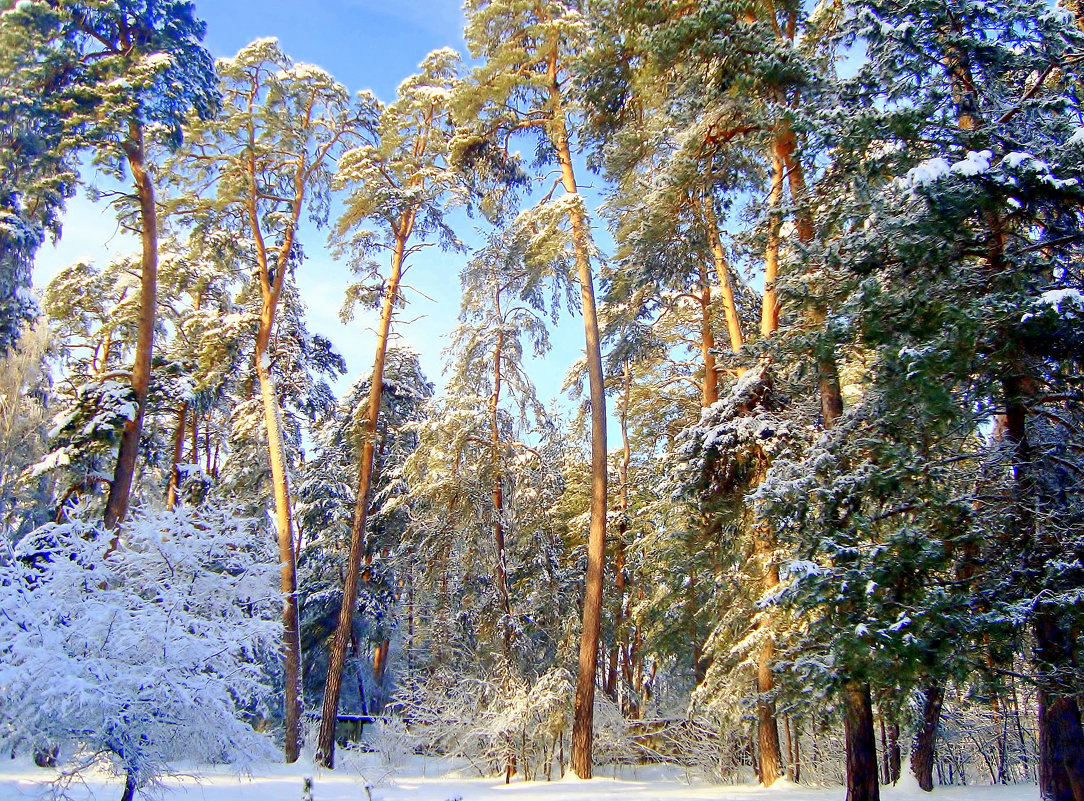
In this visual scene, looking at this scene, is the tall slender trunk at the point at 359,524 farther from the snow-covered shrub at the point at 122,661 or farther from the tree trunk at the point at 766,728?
the tree trunk at the point at 766,728

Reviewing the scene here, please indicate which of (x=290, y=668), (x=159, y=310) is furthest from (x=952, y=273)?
(x=159, y=310)

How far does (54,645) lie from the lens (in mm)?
5531

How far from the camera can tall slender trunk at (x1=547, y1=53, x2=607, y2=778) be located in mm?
10938

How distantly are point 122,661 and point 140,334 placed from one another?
7.26m

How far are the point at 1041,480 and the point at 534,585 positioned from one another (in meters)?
11.4

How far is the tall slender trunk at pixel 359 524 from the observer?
13742 millimetres

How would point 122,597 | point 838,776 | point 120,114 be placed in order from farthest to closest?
point 838,776, point 120,114, point 122,597

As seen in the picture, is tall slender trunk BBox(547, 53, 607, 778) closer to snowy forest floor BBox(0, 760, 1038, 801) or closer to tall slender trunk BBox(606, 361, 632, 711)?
snowy forest floor BBox(0, 760, 1038, 801)

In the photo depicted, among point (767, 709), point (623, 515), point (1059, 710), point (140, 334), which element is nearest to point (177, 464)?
point (140, 334)

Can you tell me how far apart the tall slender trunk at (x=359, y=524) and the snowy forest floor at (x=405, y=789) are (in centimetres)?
86

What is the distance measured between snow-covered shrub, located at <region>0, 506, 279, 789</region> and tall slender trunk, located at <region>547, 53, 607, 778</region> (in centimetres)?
559

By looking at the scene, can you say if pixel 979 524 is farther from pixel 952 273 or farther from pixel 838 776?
pixel 838 776

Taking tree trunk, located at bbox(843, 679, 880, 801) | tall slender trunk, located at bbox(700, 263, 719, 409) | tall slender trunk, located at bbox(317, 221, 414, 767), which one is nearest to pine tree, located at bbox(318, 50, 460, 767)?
tall slender trunk, located at bbox(317, 221, 414, 767)

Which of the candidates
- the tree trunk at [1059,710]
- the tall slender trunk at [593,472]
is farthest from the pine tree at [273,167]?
the tree trunk at [1059,710]
